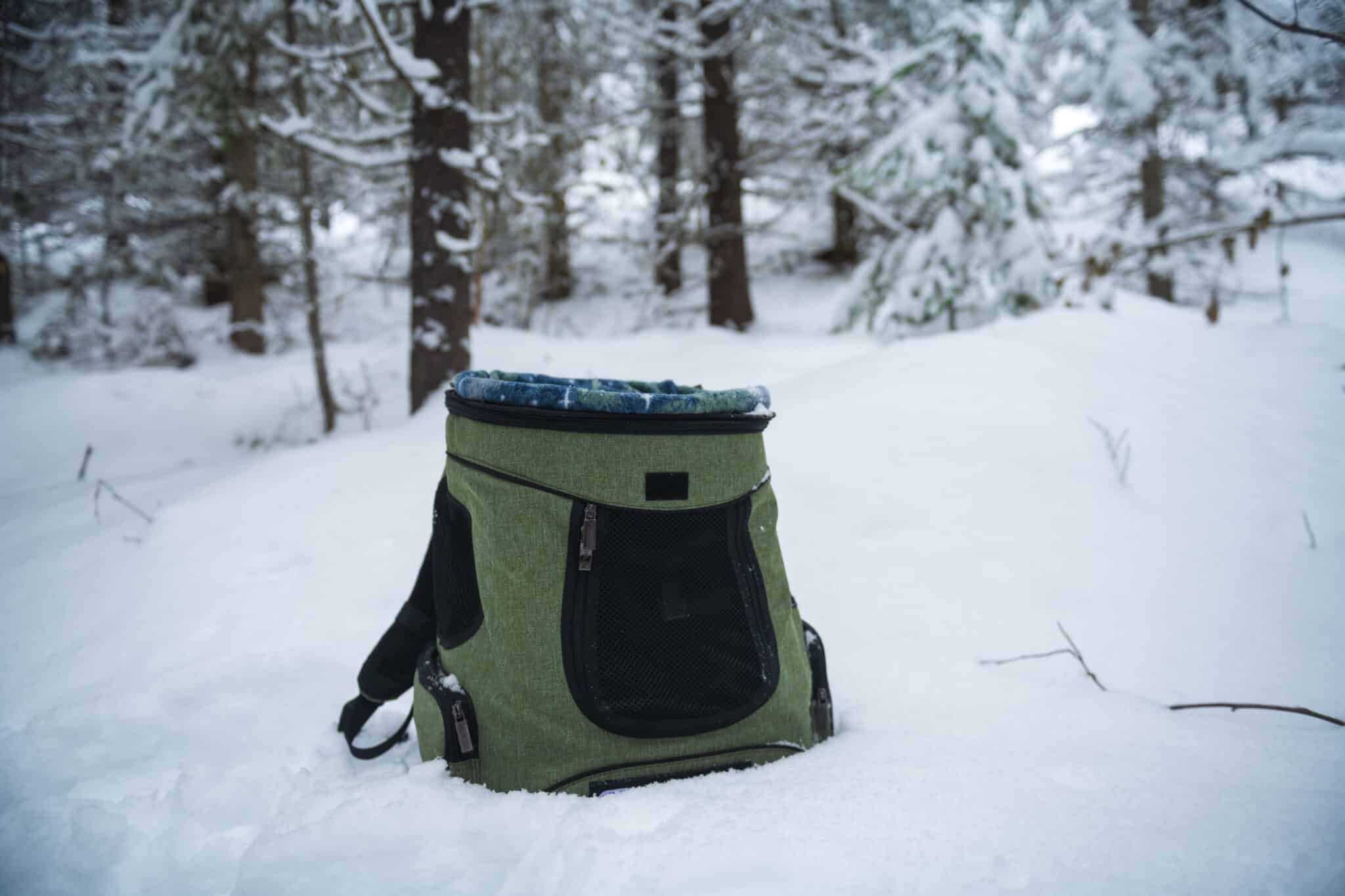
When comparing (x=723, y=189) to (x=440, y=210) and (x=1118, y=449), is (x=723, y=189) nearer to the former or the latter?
(x=440, y=210)

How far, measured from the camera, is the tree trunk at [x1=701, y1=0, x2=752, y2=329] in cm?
747

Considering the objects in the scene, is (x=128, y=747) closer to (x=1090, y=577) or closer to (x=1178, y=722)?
(x=1178, y=722)

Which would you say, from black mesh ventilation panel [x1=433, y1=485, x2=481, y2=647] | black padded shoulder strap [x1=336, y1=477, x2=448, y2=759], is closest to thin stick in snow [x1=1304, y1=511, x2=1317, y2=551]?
black mesh ventilation panel [x1=433, y1=485, x2=481, y2=647]

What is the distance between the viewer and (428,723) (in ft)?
4.00

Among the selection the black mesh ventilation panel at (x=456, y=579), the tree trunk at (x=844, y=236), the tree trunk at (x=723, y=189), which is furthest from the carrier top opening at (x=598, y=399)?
the tree trunk at (x=844, y=236)

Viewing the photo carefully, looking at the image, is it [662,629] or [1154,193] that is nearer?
[662,629]

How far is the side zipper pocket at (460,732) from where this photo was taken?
114 cm

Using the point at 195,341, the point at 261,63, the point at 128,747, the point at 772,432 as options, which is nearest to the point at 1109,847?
the point at 128,747

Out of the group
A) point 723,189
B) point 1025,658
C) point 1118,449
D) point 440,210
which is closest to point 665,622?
point 1025,658

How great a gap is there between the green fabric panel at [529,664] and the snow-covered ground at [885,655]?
Answer: 2.8 inches

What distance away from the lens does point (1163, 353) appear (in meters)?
3.33

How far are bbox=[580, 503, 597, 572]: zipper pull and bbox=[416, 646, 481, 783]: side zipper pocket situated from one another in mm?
336

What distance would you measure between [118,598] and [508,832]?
2.05m

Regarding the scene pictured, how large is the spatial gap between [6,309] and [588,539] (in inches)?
520
